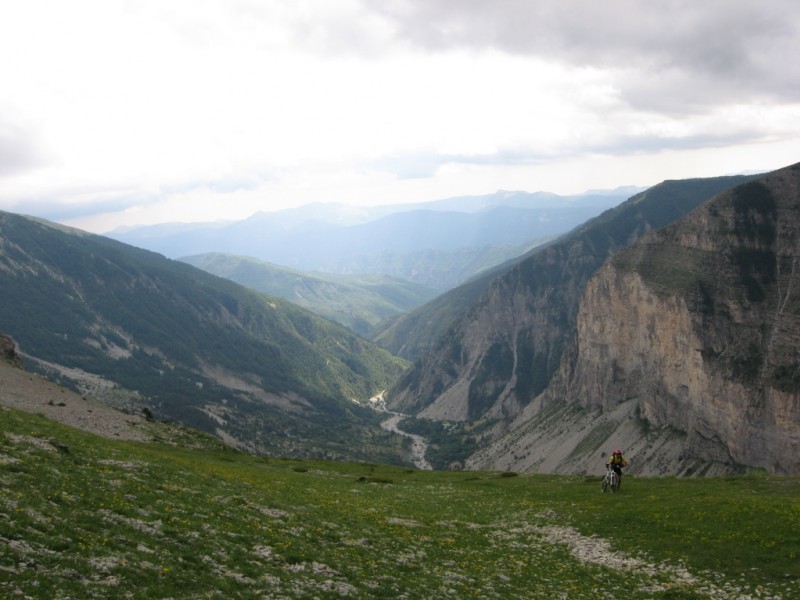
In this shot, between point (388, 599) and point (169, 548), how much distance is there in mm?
10017

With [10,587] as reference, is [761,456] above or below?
below

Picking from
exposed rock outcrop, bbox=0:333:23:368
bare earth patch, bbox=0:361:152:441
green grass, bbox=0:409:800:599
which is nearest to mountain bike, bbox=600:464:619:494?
green grass, bbox=0:409:800:599

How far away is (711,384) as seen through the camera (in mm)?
194875

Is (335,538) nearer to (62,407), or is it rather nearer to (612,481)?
(612,481)

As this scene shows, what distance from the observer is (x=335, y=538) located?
35.5 meters

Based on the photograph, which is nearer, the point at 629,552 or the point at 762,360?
the point at 629,552

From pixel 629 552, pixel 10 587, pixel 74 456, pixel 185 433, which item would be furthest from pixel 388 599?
pixel 185 433

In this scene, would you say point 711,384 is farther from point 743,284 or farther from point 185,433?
point 185,433

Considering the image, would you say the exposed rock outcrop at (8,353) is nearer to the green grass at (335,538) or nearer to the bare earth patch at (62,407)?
the bare earth patch at (62,407)

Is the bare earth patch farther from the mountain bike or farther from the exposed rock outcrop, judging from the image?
the mountain bike

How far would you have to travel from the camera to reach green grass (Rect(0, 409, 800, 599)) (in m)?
23.5

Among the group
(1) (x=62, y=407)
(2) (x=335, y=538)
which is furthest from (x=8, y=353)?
(2) (x=335, y=538)

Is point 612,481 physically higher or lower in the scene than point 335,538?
lower

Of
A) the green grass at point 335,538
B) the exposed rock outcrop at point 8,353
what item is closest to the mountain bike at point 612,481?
the green grass at point 335,538
